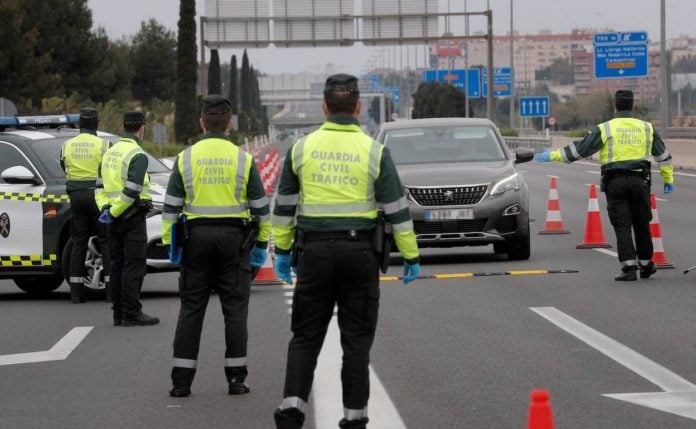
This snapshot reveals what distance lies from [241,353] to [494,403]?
1593 millimetres

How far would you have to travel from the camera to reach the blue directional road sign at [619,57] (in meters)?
57.6

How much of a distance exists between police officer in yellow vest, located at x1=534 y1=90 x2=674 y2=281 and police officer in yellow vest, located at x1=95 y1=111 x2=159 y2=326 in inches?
194

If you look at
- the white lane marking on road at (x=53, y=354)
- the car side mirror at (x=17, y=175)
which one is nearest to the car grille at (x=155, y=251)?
the car side mirror at (x=17, y=175)

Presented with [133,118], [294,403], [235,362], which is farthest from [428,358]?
[133,118]

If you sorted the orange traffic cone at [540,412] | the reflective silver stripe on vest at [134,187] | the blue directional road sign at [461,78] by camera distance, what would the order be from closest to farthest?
the orange traffic cone at [540,412]
the reflective silver stripe on vest at [134,187]
the blue directional road sign at [461,78]

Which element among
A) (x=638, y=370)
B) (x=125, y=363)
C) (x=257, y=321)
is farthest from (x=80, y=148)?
(x=638, y=370)

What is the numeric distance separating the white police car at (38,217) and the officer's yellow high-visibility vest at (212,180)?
548cm

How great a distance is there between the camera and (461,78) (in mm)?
124312

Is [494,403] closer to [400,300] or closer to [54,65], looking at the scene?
[400,300]

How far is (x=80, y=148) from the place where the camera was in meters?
14.1

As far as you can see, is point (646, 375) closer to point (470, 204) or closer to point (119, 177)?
point (119, 177)

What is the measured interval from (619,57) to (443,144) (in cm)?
4051

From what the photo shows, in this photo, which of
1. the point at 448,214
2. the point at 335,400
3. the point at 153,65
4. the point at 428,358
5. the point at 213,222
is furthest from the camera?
the point at 153,65

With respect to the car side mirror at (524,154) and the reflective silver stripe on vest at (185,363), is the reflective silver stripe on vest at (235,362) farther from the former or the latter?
the car side mirror at (524,154)
